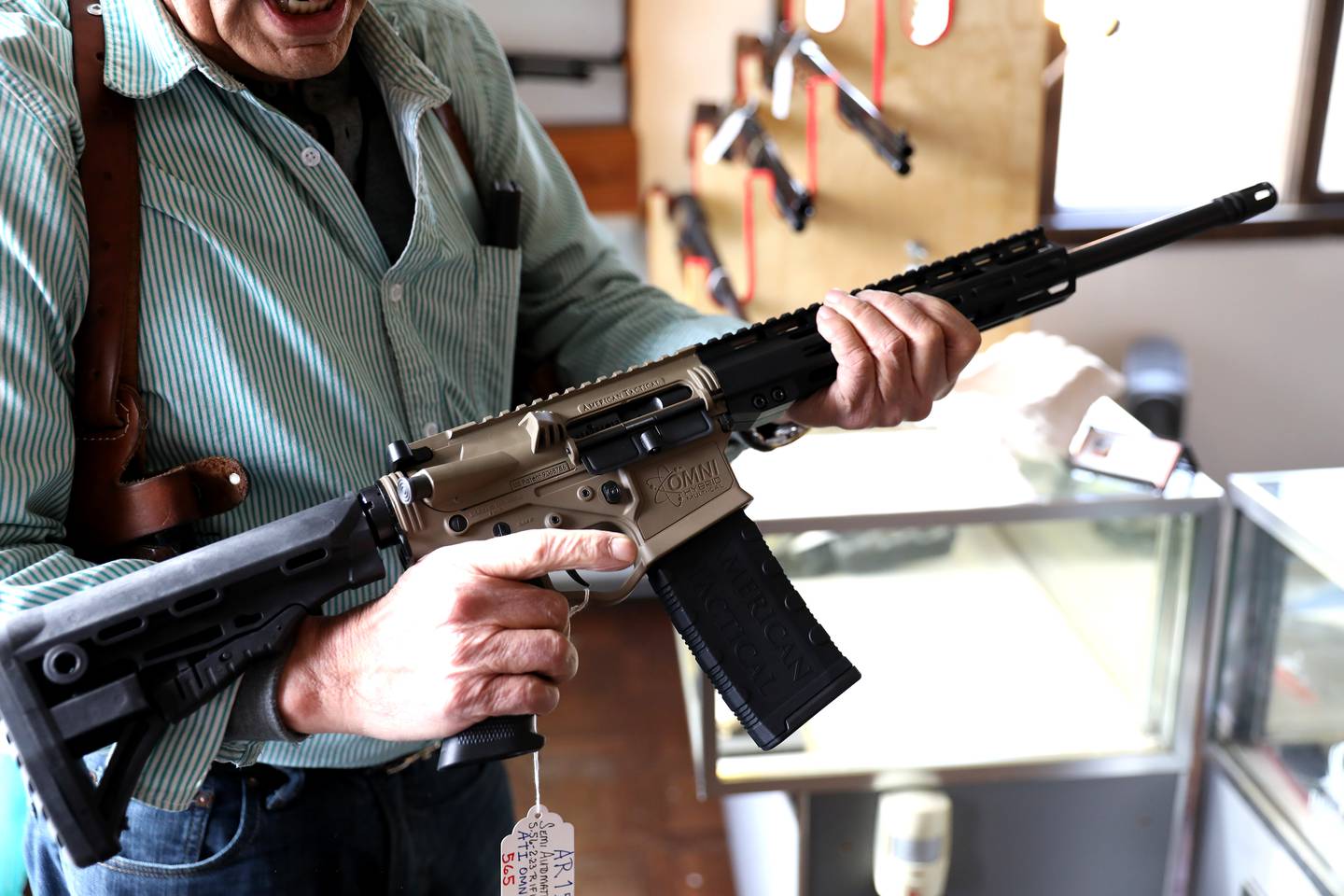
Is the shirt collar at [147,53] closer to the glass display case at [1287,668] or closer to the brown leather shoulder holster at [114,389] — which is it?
the brown leather shoulder holster at [114,389]

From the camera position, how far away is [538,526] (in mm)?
759

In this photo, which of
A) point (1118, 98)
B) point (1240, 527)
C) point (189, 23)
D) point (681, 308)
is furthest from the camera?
point (1118, 98)

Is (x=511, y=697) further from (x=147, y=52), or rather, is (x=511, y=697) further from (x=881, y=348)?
(x=147, y=52)

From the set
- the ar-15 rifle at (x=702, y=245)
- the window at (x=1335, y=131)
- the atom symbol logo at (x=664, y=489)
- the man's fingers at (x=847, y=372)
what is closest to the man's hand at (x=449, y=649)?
the atom symbol logo at (x=664, y=489)

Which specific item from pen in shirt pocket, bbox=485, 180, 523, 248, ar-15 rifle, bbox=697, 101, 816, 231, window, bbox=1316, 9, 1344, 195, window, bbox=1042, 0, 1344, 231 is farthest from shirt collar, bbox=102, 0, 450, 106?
window, bbox=1316, 9, 1344, 195

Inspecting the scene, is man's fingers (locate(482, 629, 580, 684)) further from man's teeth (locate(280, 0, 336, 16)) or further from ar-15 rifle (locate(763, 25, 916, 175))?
ar-15 rifle (locate(763, 25, 916, 175))

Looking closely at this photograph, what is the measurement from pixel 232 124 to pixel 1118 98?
2.10 metres

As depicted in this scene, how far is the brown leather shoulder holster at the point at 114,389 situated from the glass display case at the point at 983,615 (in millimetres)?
596

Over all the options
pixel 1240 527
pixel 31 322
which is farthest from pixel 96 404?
pixel 1240 527

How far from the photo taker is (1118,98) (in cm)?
237

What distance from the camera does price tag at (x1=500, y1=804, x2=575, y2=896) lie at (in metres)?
0.77

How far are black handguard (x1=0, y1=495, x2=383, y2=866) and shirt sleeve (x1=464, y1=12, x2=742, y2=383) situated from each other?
35 centimetres

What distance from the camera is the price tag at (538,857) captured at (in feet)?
2.54

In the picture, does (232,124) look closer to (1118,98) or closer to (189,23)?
(189,23)
